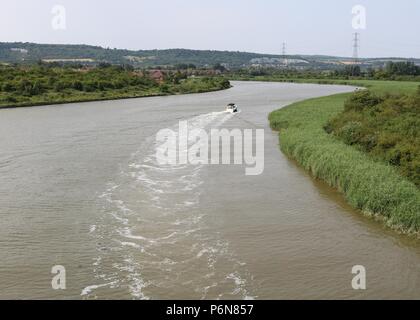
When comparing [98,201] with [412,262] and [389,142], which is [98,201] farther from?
[389,142]

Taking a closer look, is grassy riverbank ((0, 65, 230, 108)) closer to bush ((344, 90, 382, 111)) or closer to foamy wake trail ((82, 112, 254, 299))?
bush ((344, 90, 382, 111))

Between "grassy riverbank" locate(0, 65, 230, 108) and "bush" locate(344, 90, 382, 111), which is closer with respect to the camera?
"bush" locate(344, 90, 382, 111)

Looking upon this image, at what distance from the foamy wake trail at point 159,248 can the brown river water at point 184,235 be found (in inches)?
1.2

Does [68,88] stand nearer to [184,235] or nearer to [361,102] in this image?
[361,102]

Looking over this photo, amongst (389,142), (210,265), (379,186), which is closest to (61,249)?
(210,265)

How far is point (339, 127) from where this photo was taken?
26.2 m

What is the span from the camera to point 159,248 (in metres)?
12.5

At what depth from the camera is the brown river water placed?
1042 cm

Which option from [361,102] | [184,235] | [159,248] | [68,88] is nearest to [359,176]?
[184,235]

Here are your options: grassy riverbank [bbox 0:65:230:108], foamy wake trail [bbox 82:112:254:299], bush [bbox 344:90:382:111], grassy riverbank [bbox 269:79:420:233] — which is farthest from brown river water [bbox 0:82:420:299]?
grassy riverbank [bbox 0:65:230:108]

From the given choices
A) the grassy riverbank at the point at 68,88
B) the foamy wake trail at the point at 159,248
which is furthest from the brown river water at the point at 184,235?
the grassy riverbank at the point at 68,88

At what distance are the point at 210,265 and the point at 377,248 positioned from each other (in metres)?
4.14

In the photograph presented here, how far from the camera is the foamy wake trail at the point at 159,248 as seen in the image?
1033 cm

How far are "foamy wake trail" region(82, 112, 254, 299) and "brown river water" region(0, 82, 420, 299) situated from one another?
3 centimetres
